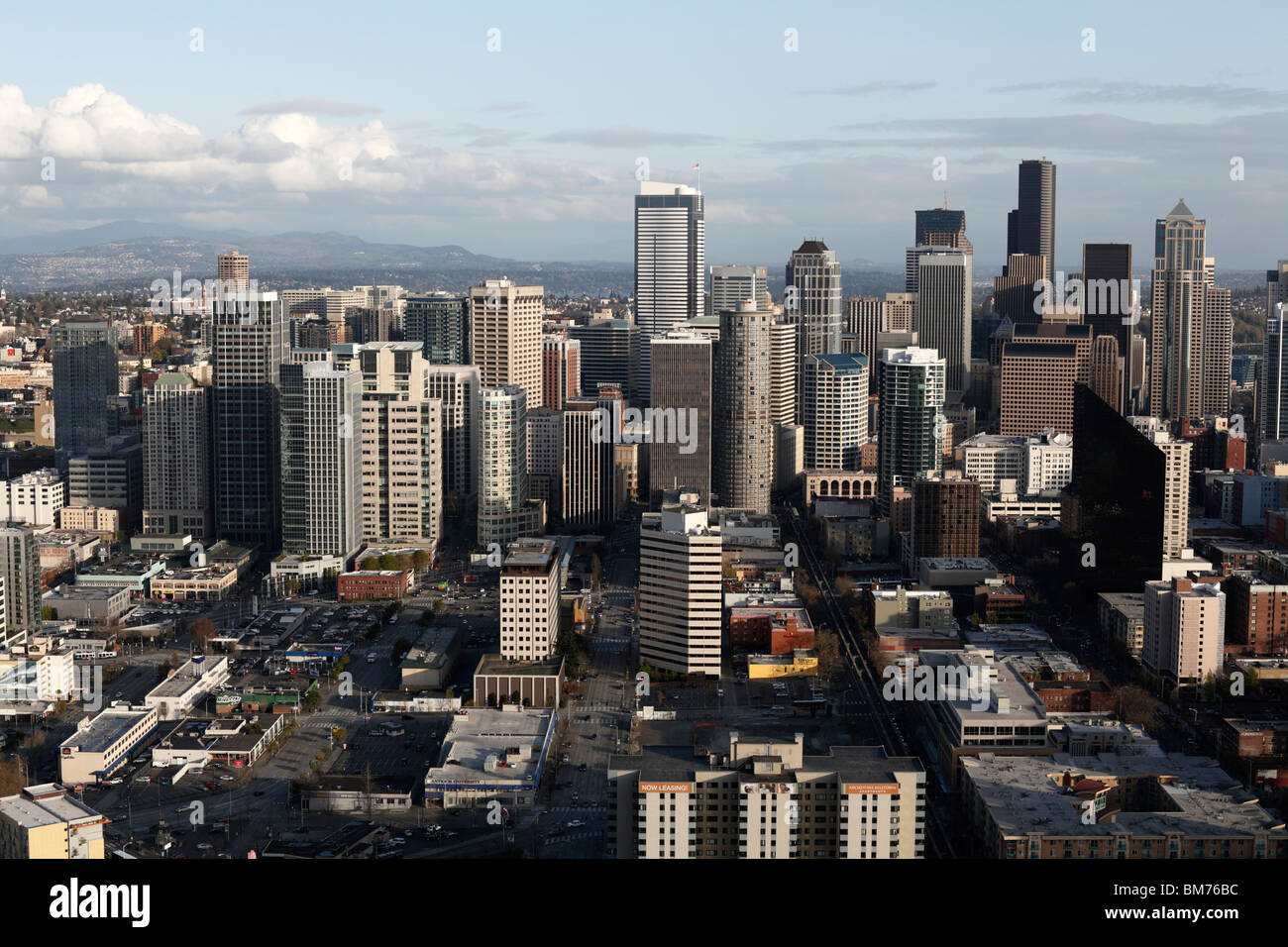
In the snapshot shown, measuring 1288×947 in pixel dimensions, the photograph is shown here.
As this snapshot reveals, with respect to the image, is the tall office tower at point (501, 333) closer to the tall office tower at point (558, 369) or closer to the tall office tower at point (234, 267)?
the tall office tower at point (558, 369)

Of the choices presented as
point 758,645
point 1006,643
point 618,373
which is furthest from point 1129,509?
point 618,373

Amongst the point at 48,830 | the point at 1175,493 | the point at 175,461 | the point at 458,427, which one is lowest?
the point at 48,830

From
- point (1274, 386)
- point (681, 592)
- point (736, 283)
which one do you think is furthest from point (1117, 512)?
point (1274, 386)

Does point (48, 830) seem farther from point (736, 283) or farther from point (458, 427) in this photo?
point (736, 283)

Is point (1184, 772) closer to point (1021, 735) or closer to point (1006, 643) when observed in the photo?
point (1021, 735)

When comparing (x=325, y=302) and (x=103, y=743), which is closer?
(x=103, y=743)

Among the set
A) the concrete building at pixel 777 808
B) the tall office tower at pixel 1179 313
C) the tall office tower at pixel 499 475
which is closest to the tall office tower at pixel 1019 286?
the tall office tower at pixel 1179 313
